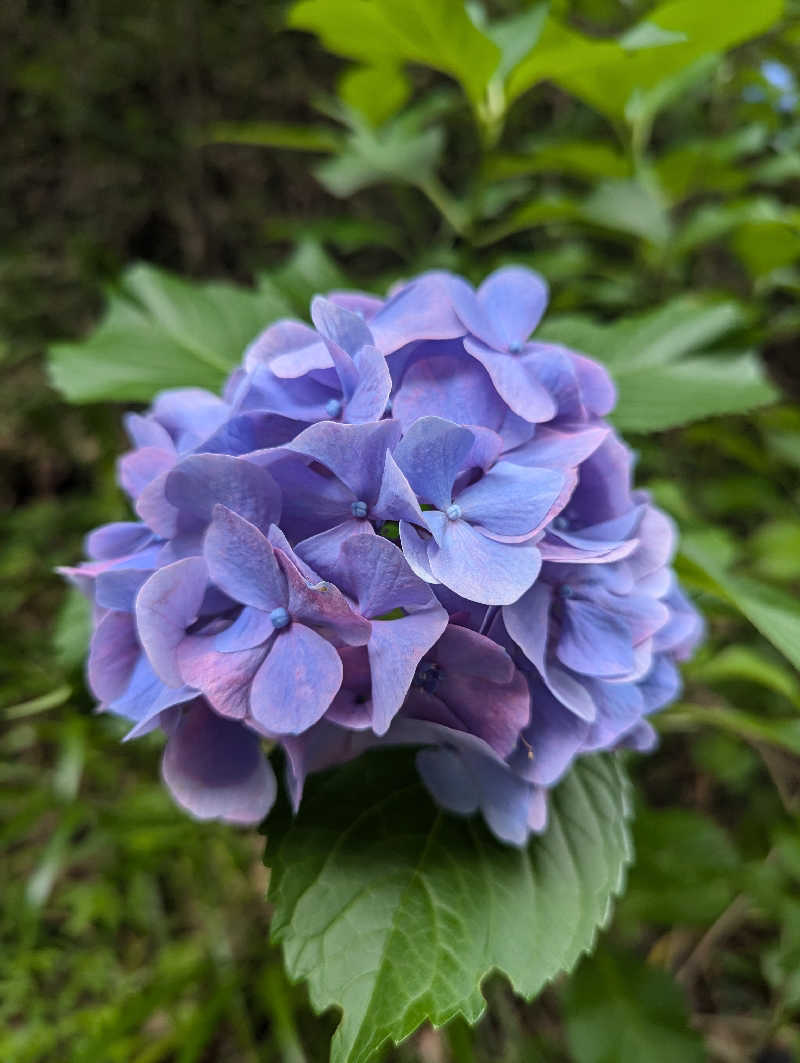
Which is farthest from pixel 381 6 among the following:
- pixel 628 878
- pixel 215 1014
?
→ pixel 215 1014

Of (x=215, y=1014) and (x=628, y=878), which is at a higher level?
(x=628, y=878)

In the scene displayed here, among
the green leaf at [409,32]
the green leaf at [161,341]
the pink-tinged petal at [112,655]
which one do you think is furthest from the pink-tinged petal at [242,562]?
the green leaf at [409,32]

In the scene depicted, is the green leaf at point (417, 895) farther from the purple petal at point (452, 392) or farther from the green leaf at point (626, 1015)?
the green leaf at point (626, 1015)

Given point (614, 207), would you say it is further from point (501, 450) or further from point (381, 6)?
point (501, 450)

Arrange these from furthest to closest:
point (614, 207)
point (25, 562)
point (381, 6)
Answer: point (25, 562) → point (614, 207) → point (381, 6)

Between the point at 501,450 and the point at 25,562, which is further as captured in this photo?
the point at 25,562

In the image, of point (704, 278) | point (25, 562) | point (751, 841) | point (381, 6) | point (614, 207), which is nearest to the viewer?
point (381, 6)
